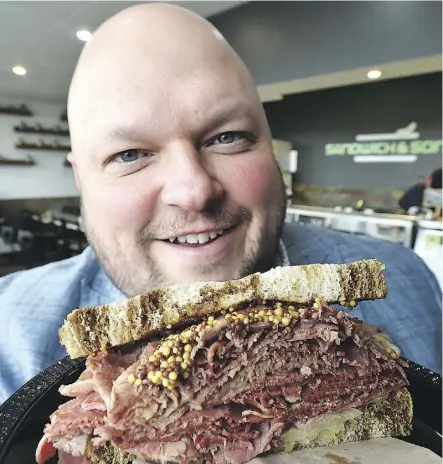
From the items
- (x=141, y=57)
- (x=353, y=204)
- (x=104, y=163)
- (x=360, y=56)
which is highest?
(x=360, y=56)

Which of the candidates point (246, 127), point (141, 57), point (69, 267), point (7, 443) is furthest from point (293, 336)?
point (69, 267)

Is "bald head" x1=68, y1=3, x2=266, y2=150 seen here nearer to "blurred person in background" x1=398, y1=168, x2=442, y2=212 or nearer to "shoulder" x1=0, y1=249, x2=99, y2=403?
"shoulder" x1=0, y1=249, x2=99, y2=403

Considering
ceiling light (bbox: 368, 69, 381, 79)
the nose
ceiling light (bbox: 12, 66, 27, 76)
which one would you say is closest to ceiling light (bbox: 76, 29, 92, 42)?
ceiling light (bbox: 12, 66, 27, 76)

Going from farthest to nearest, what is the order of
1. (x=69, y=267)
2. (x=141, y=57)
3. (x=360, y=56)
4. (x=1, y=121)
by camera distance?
(x=1, y=121) → (x=360, y=56) → (x=69, y=267) → (x=141, y=57)

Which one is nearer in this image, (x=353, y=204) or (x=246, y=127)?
(x=246, y=127)

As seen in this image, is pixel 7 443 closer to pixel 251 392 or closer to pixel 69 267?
pixel 251 392

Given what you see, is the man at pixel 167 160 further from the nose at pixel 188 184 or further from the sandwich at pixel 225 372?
the sandwich at pixel 225 372

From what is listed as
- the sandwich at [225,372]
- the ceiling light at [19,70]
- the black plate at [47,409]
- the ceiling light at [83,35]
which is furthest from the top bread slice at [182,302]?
A: the ceiling light at [19,70]

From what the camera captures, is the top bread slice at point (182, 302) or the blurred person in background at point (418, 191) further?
the blurred person in background at point (418, 191)
